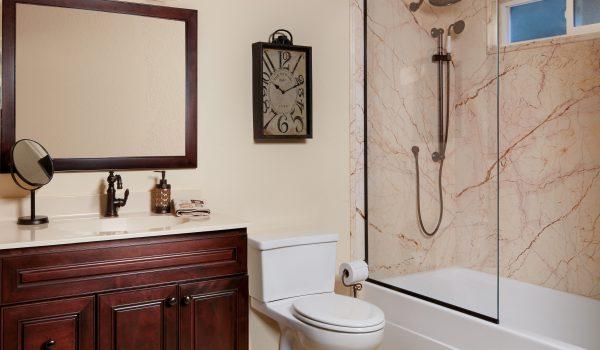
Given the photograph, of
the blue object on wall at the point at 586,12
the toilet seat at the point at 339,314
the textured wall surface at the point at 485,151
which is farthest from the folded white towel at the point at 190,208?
the blue object on wall at the point at 586,12

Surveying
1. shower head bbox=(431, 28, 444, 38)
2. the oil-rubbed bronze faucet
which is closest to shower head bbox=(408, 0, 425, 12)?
shower head bbox=(431, 28, 444, 38)

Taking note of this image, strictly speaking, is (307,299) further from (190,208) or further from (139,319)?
(139,319)

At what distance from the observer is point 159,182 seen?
8.98 feet

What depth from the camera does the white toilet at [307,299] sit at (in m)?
2.42

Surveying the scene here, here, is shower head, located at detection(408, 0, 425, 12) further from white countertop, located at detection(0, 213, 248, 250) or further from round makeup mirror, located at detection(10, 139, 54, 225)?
round makeup mirror, located at detection(10, 139, 54, 225)

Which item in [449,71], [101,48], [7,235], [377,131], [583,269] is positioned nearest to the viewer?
[7,235]

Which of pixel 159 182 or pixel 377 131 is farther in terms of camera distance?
pixel 377 131

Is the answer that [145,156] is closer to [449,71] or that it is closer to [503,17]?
[449,71]

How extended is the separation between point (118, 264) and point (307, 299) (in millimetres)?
926

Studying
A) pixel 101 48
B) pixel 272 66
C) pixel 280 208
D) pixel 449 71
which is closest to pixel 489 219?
pixel 449 71

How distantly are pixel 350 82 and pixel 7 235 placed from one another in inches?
77.6

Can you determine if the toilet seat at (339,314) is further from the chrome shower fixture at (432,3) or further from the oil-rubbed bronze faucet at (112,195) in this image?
the chrome shower fixture at (432,3)

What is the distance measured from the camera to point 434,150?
2953 millimetres

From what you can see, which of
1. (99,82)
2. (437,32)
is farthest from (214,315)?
(437,32)
